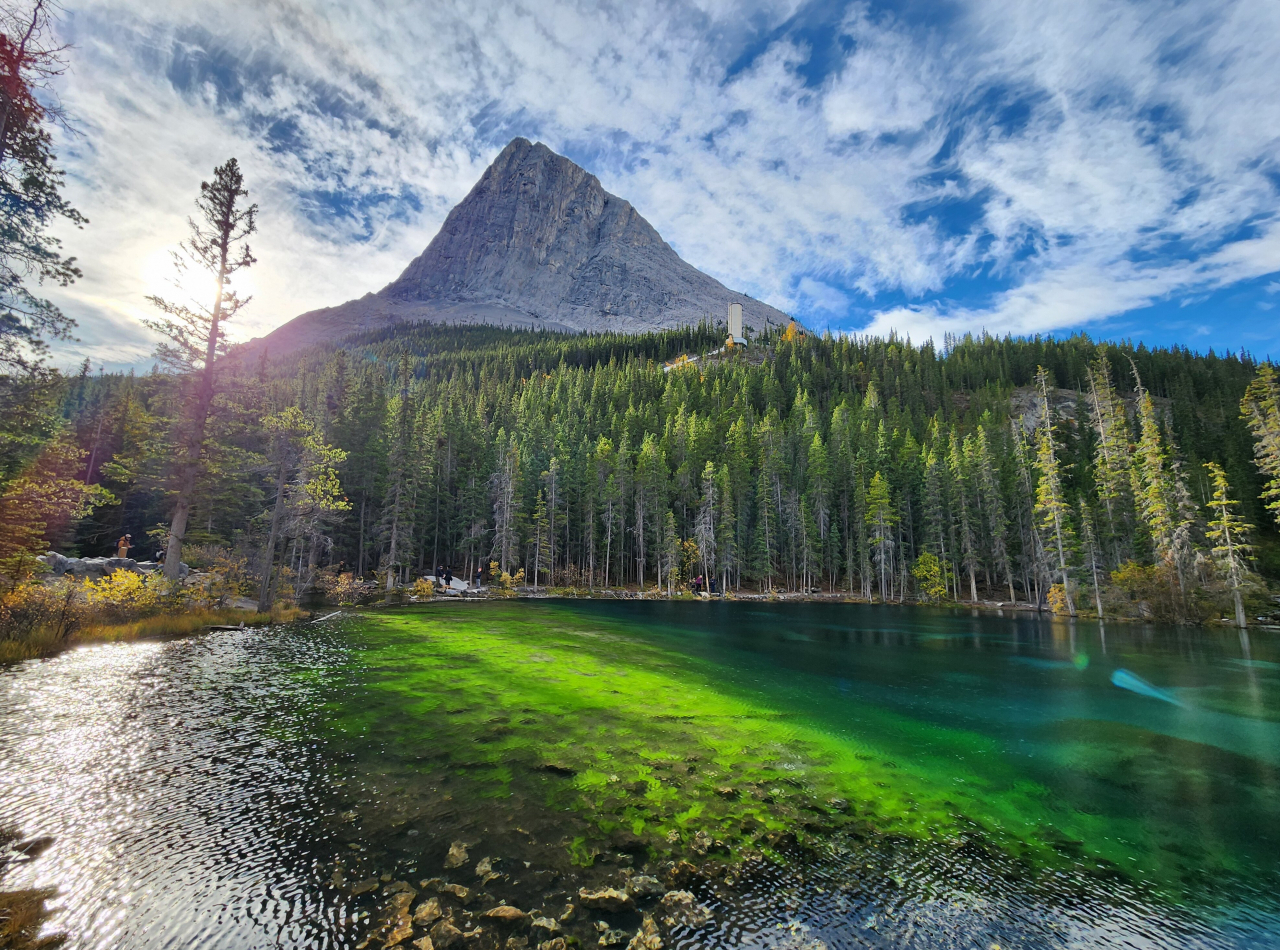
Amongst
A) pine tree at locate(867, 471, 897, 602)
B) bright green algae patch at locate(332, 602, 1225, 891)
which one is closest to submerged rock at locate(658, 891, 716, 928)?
bright green algae patch at locate(332, 602, 1225, 891)

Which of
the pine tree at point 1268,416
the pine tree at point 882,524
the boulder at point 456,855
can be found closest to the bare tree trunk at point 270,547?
the boulder at point 456,855

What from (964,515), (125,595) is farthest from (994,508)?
(125,595)

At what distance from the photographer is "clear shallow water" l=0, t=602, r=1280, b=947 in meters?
5.81

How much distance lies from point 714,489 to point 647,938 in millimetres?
64021

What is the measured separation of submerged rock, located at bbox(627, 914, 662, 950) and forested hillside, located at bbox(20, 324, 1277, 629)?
26.7m

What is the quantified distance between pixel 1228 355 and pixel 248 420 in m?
210

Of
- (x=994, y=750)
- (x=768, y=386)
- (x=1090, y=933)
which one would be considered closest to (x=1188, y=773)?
(x=994, y=750)

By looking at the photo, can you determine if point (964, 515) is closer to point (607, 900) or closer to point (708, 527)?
point (708, 527)

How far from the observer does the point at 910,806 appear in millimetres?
9273

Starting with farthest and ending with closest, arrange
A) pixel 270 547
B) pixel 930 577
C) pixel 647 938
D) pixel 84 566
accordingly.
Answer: pixel 930 577 → pixel 84 566 → pixel 270 547 → pixel 647 938

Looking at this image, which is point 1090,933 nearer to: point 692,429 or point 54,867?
point 54,867

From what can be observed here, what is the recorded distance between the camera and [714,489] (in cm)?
6856

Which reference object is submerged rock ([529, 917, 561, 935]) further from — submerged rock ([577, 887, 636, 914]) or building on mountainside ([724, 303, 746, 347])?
building on mountainside ([724, 303, 746, 347])

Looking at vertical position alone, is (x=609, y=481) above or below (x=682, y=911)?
above
